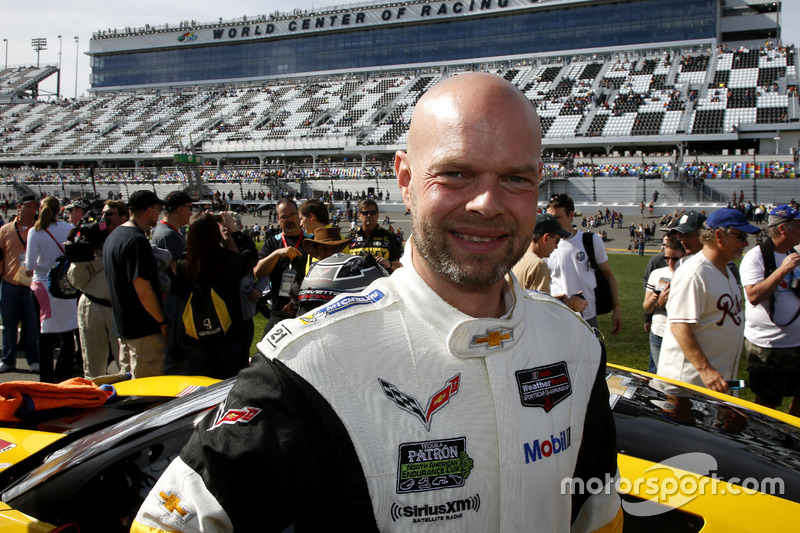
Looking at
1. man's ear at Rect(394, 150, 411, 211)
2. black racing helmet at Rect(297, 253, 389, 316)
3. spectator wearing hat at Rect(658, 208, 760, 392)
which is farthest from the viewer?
Answer: spectator wearing hat at Rect(658, 208, 760, 392)

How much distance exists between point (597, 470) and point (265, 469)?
81 cm

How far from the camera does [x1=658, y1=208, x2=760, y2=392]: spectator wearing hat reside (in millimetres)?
3295

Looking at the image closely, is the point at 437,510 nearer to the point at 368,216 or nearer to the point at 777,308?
the point at 777,308

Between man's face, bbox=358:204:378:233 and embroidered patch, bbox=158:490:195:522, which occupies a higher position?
man's face, bbox=358:204:378:233

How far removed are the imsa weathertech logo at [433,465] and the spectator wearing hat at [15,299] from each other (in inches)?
239

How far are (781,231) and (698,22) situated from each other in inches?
2323

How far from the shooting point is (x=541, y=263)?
4.20m

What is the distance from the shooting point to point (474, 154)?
3.51 ft

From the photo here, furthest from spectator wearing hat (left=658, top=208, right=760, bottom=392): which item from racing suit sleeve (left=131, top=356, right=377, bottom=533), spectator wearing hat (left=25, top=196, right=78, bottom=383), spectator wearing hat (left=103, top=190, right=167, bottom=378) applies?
spectator wearing hat (left=25, top=196, right=78, bottom=383)

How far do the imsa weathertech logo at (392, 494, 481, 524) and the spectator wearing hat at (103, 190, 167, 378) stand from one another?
10.9 feet

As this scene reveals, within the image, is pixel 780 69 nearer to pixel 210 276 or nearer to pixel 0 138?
pixel 210 276

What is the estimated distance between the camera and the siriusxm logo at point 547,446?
1.09 meters

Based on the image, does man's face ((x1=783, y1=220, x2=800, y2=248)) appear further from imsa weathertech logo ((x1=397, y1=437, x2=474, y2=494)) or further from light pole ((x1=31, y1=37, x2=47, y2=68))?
light pole ((x1=31, y1=37, x2=47, y2=68))

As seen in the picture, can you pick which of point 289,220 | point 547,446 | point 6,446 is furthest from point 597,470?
point 289,220
